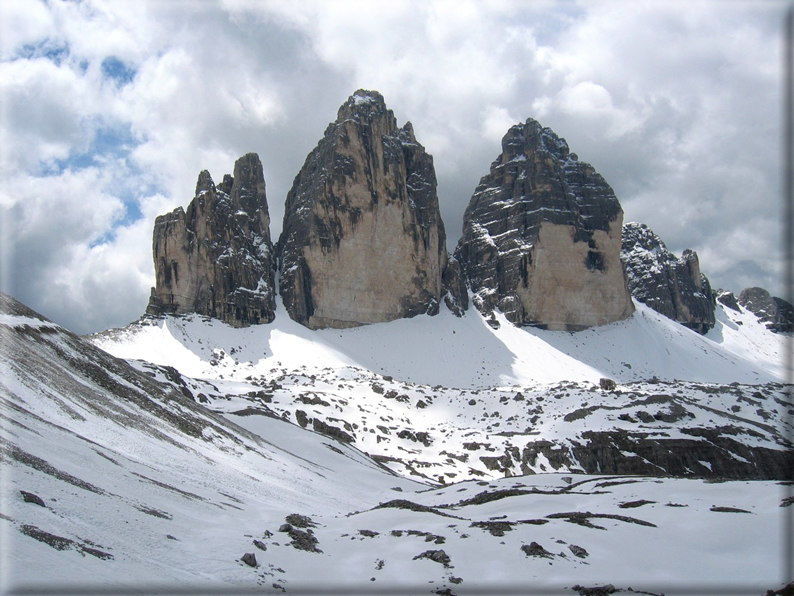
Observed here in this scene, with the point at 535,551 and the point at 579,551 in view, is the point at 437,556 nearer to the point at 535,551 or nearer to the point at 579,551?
the point at 535,551

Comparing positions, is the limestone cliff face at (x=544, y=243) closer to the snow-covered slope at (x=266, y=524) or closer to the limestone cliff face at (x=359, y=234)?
the limestone cliff face at (x=359, y=234)

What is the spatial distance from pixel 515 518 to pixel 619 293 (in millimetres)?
117918

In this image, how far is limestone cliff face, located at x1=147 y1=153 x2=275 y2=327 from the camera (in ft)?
308

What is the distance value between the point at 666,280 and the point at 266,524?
6359 inches

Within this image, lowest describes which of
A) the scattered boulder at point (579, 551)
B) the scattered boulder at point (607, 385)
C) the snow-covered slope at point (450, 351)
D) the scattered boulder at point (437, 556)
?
the scattered boulder at point (437, 556)

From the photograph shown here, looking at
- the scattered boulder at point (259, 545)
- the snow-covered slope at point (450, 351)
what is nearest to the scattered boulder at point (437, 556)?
the scattered boulder at point (259, 545)

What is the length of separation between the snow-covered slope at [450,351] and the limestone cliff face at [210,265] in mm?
3668

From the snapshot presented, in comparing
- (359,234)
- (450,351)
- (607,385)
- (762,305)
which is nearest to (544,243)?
(450,351)

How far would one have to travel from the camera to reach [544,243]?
122 m

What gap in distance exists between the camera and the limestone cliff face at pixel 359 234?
106 meters

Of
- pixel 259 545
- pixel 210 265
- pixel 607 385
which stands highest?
pixel 210 265

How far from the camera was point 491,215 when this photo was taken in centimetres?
13525

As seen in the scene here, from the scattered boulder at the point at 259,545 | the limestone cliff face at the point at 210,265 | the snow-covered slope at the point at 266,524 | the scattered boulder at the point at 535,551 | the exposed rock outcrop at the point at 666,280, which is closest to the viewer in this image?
the snow-covered slope at the point at 266,524

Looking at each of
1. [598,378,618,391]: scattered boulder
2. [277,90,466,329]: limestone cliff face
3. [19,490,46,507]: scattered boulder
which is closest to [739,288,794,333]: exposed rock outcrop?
[277,90,466,329]: limestone cliff face
